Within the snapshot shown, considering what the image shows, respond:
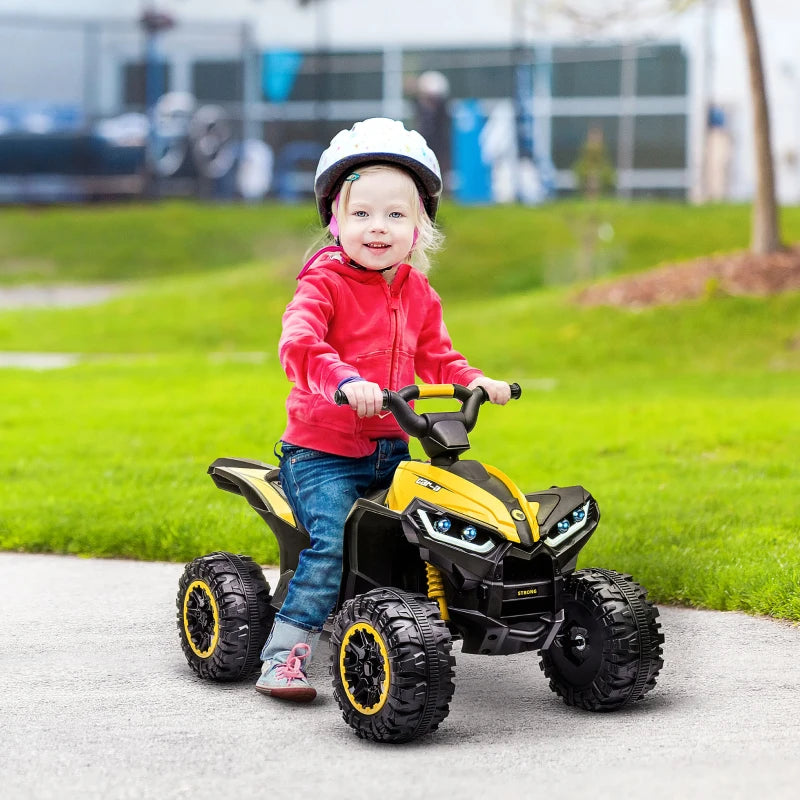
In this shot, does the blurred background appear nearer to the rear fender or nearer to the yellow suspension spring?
the rear fender

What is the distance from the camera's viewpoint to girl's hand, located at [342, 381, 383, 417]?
12.3ft

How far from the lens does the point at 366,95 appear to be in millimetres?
34156

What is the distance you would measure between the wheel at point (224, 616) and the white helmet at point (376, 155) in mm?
1227

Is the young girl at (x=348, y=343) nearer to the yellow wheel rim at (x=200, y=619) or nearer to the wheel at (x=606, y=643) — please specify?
the yellow wheel rim at (x=200, y=619)

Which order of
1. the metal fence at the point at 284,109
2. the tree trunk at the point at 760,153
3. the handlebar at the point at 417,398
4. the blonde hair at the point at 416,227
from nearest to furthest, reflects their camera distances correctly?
the handlebar at the point at 417,398
the blonde hair at the point at 416,227
the tree trunk at the point at 760,153
the metal fence at the point at 284,109

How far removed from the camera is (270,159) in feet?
103

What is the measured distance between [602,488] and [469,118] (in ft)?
77.8

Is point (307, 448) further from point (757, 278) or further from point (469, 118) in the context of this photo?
point (469, 118)

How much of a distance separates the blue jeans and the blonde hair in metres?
0.61

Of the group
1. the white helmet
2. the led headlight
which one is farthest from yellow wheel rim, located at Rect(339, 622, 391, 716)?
the white helmet

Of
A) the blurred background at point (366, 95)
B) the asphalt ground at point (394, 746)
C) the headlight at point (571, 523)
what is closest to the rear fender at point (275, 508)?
the asphalt ground at point (394, 746)

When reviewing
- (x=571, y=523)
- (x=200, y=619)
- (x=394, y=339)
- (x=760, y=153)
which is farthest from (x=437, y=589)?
(x=760, y=153)

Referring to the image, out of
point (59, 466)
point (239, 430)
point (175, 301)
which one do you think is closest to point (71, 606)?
point (59, 466)

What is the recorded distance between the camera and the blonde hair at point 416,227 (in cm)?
422
